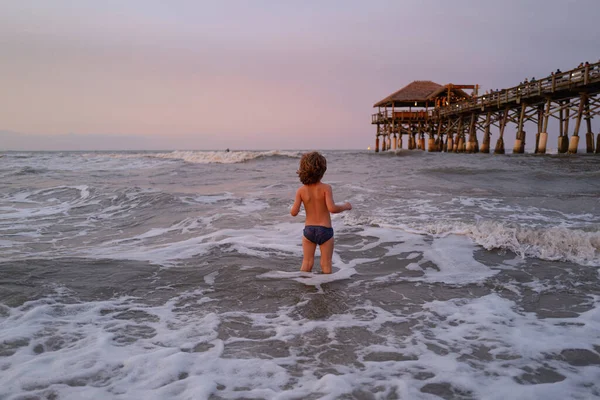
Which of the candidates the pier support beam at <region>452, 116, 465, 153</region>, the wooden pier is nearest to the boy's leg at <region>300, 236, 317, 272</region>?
the wooden pier

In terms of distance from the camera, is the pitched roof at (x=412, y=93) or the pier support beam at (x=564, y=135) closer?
the pier support beam at (x=564, y=135)

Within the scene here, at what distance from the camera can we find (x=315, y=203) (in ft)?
13.2

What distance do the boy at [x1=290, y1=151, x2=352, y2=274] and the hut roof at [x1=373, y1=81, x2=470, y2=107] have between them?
112 feet

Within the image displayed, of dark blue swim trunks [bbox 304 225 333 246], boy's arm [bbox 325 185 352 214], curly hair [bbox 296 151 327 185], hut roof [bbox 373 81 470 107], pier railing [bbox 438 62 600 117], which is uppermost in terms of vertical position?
hut roof [bbox 373 81 470 107]

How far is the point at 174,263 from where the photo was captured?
16.0 feet

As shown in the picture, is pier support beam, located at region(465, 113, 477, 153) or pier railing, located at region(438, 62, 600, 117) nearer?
pier railing, located at region(438, 62, 600, 117)

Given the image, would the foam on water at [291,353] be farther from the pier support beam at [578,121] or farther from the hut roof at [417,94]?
the hut roof at [417,94]

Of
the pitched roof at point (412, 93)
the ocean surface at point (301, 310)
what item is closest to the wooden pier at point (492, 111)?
the pitched roof at point (412, 93)

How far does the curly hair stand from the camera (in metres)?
3.90

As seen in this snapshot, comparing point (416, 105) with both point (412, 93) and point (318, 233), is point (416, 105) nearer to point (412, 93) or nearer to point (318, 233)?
point (412, 93)

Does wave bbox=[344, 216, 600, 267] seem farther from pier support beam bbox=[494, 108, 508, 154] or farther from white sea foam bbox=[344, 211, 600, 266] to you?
pier support beam bbox=[494, 108, 508, 154]

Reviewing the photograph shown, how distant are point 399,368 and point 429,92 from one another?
128 ft

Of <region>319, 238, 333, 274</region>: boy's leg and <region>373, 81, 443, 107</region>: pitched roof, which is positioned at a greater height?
<region>373, 81, 443, 107</region>: pitched roof

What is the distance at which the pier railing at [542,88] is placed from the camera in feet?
56.6
